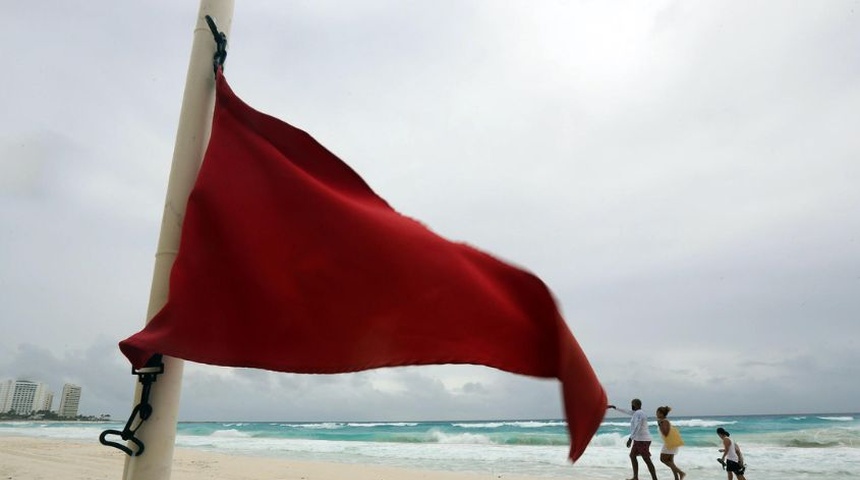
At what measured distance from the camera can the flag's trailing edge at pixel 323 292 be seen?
5.39ft

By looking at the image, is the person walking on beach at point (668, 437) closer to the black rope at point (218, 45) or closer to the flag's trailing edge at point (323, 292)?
the flag's trailing edge at point (323, 292)

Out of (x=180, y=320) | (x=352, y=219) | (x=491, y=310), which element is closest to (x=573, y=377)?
(x=491, y=310)

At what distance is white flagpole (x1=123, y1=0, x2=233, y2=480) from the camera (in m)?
1.62

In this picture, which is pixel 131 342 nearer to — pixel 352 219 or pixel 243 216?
pixel 243 216

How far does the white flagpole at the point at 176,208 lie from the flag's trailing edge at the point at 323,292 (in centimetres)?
6

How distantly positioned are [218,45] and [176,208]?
0.57m

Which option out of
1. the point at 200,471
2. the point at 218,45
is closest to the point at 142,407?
the point at 218,45

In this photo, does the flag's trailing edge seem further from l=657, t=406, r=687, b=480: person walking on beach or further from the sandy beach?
the sandy beach

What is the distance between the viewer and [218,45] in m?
1.97

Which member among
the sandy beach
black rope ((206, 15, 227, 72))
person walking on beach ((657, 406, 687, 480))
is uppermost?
black rope ((206, 15, 227, 72))

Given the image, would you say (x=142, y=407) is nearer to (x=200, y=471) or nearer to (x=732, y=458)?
(x=732, y=458)

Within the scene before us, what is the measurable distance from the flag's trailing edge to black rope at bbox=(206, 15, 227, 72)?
0.25 feet

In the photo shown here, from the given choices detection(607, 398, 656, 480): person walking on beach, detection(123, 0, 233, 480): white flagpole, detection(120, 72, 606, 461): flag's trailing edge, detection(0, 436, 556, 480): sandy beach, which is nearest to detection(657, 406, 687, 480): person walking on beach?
detection(607, 398, 656, 480): person walking on beach

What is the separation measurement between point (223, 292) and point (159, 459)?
1.58 ft
